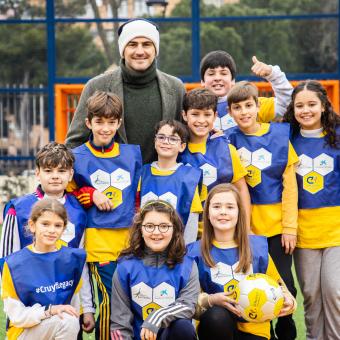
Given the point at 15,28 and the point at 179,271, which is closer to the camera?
the point at 179,271

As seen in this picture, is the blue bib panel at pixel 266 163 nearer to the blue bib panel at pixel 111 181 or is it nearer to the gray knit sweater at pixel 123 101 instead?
the gray knit sweater at pixel 123 101

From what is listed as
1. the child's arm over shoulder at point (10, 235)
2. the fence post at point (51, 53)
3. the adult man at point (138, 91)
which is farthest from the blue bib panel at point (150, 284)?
the fence post at point (51, 53)

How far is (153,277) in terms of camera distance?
4887 mm

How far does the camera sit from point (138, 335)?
489 cm

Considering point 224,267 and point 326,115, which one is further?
point 326,115

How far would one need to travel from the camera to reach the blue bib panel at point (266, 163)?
17.7 ft

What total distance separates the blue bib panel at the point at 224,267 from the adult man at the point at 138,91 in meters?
0.74

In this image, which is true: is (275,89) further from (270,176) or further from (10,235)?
(10,235)

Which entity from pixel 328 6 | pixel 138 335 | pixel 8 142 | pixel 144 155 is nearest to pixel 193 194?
pixel 144 155

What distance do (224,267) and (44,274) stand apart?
0.97 m

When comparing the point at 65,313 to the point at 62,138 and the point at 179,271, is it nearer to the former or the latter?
the point at 179,271

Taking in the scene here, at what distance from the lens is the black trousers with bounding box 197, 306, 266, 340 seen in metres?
4.85

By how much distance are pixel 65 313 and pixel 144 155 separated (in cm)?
116

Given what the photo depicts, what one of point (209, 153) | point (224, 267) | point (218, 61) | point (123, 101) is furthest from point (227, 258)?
point (218, 61)
